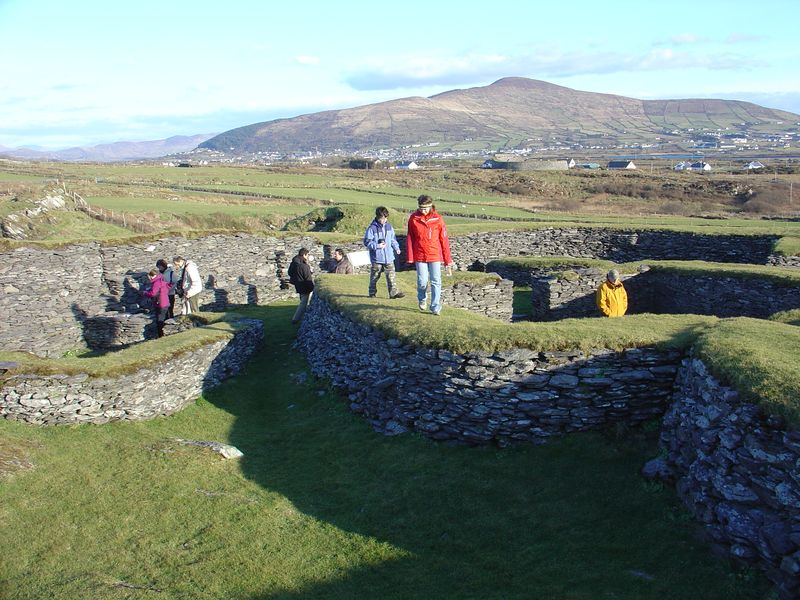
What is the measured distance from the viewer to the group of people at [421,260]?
1309 centimetres

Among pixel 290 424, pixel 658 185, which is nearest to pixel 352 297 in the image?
pixel 290 424

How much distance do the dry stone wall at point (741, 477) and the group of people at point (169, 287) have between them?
48.6ft

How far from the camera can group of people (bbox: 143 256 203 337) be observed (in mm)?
19531

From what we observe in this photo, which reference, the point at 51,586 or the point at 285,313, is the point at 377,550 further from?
the point at 285,313

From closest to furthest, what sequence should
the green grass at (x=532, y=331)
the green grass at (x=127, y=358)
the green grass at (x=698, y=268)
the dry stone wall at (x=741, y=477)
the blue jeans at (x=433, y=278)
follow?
the dry stone wall at (x=741, y=477), the green grass at (x=532, y=331), the blue jeans at (x=433, y=278), the green grass at (x=127, y=358), the green grass at (x=698, y=268)

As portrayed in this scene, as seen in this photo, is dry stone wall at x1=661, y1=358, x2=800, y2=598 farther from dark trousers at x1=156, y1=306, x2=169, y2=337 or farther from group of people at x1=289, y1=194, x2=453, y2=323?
dark trousers at x1=156, y1=306, x2=169, y2=337

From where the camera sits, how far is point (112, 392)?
1388 centimetres

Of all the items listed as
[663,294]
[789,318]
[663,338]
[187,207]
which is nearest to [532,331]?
[663,338]

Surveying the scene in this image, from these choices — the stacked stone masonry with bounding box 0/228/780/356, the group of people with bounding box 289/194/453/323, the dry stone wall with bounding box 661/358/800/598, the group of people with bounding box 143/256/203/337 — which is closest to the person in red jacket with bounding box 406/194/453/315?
the group of people with bounding box 289/194/453/323

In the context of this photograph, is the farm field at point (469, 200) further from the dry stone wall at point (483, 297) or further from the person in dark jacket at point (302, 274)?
the person in dark jacket at point (302, 274)

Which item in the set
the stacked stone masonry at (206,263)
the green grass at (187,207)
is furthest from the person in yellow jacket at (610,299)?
the green grass at (187,207)

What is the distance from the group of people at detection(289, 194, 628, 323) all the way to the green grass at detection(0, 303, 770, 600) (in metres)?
3.49

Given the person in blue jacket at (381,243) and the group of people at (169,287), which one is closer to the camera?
the person in blue jacket at (381,243)

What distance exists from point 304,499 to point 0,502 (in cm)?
474
